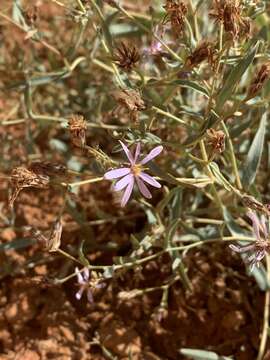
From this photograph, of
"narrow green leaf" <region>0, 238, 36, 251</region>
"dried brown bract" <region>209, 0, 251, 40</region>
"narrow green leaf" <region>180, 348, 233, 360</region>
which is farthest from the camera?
"narrow green leaf" <region>0, 238, 36, 251</region>

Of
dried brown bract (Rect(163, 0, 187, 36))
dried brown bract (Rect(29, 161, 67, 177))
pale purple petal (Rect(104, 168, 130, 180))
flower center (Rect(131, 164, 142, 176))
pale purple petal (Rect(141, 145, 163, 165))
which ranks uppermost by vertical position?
dried brown bract (Rect(163, 0, 187, 36))

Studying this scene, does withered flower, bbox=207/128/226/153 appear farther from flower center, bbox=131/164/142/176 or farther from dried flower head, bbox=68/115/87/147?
dried flower head, bbox=68/115/87/147

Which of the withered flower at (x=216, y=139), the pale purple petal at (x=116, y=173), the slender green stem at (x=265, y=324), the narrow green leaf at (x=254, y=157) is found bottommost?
the slender green stem at (x=265, y=324)

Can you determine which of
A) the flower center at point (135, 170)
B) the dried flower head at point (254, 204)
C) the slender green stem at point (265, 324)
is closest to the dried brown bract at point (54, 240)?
the flower center at point (135, 170)

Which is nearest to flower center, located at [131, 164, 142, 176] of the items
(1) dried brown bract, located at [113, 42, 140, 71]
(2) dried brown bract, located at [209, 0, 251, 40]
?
(1) dried brown bract, located at [113, 42, 140, 71]

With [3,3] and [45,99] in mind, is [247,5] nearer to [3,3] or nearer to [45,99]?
[45,99]

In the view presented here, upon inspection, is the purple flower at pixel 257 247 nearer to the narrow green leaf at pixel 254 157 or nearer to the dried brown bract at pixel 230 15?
A: the narrow green leaf at pixel 254 157
